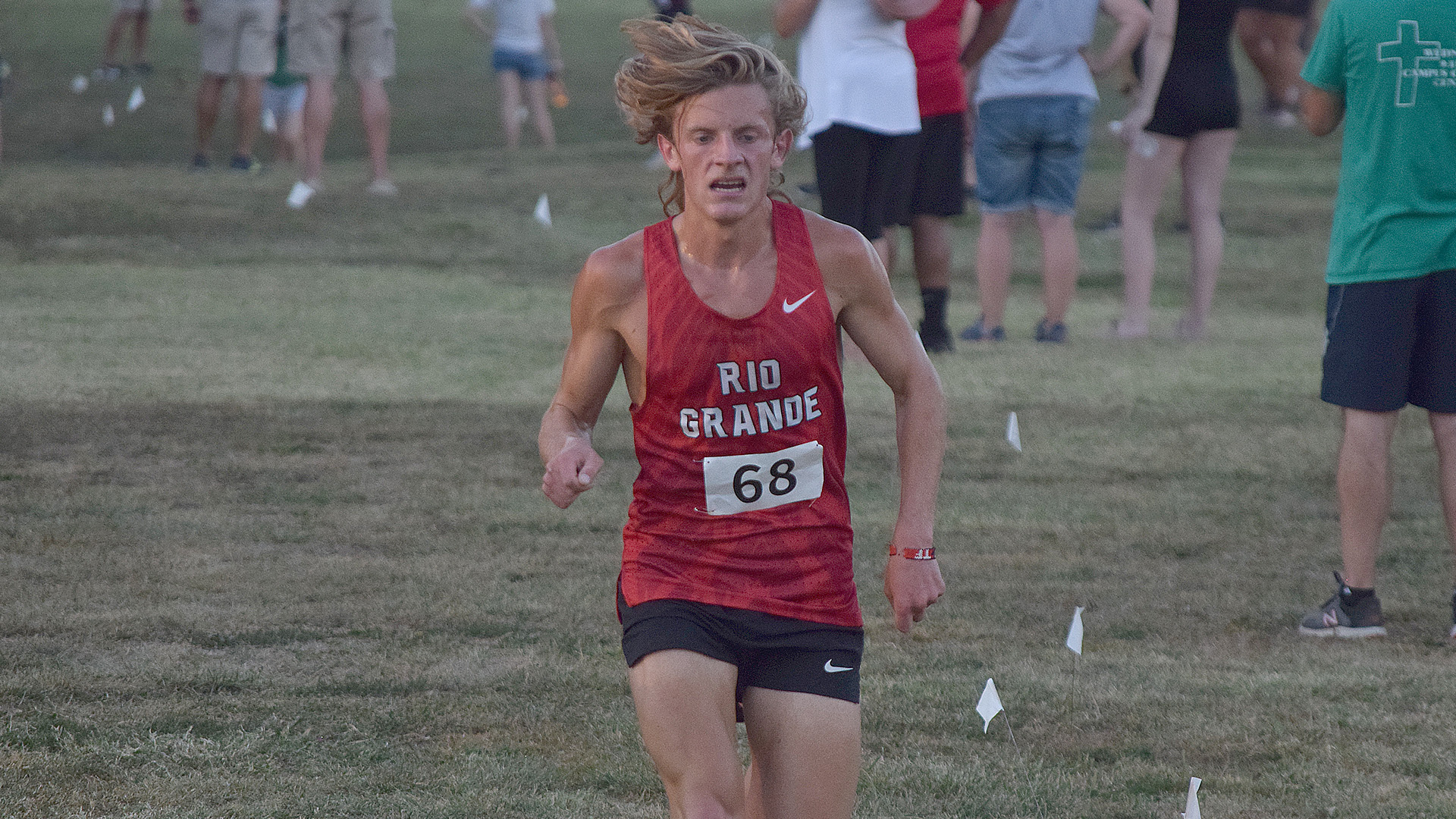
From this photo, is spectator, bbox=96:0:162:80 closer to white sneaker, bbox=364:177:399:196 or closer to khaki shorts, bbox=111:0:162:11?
khaki shorts, bbox=111:0:162:11

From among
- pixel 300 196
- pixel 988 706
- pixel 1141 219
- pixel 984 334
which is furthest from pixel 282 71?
pixel 988 706

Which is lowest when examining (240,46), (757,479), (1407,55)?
(240,46)

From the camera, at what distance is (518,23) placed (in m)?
15.4

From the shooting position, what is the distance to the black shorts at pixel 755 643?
3.11 metres

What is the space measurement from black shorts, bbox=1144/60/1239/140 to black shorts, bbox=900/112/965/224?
41.1 inches

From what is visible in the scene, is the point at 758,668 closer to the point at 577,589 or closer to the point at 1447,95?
the point at 577,589

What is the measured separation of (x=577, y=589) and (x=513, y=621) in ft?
1.14

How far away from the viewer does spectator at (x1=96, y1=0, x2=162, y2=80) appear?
62.6 feet

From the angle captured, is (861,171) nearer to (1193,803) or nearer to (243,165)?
(1193,803)

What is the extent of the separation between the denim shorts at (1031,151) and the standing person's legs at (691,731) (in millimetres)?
6111

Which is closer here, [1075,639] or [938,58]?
[1075,639]

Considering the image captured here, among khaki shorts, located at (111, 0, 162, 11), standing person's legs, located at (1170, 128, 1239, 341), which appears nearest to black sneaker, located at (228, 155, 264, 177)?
khaki shorts, located at (111, 0, 162, 11)

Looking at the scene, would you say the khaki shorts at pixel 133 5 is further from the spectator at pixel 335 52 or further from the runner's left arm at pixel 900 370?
the runner's left arm at pixel 900 370

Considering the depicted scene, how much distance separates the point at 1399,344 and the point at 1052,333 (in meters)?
4.51
